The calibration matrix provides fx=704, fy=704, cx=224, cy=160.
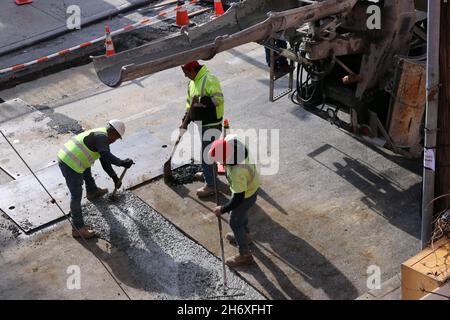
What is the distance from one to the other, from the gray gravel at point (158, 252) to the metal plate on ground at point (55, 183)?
42 cm

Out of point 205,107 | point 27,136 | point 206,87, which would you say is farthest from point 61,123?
point 206,87

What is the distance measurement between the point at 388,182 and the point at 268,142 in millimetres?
1859

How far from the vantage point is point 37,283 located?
7.61 m

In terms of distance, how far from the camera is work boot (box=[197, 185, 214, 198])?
8.84 meters

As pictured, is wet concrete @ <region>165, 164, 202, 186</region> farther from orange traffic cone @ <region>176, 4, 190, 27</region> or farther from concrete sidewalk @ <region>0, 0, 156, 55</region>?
concrete sidewalk @ <region>0, 0, 156, 55</region>

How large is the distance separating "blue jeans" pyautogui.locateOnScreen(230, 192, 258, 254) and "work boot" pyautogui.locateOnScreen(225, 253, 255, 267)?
5cm

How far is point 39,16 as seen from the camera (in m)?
15.3

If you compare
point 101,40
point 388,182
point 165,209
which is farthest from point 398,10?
point 101,40

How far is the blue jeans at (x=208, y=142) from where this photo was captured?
8695mm

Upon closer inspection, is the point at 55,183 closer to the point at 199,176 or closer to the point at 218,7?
the point at 199,176

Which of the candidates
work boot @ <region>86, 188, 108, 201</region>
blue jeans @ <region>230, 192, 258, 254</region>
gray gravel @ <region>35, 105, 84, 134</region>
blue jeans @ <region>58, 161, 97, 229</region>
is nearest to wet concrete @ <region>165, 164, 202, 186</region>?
work boot @ <region>86, 188, 108, 201</region>
